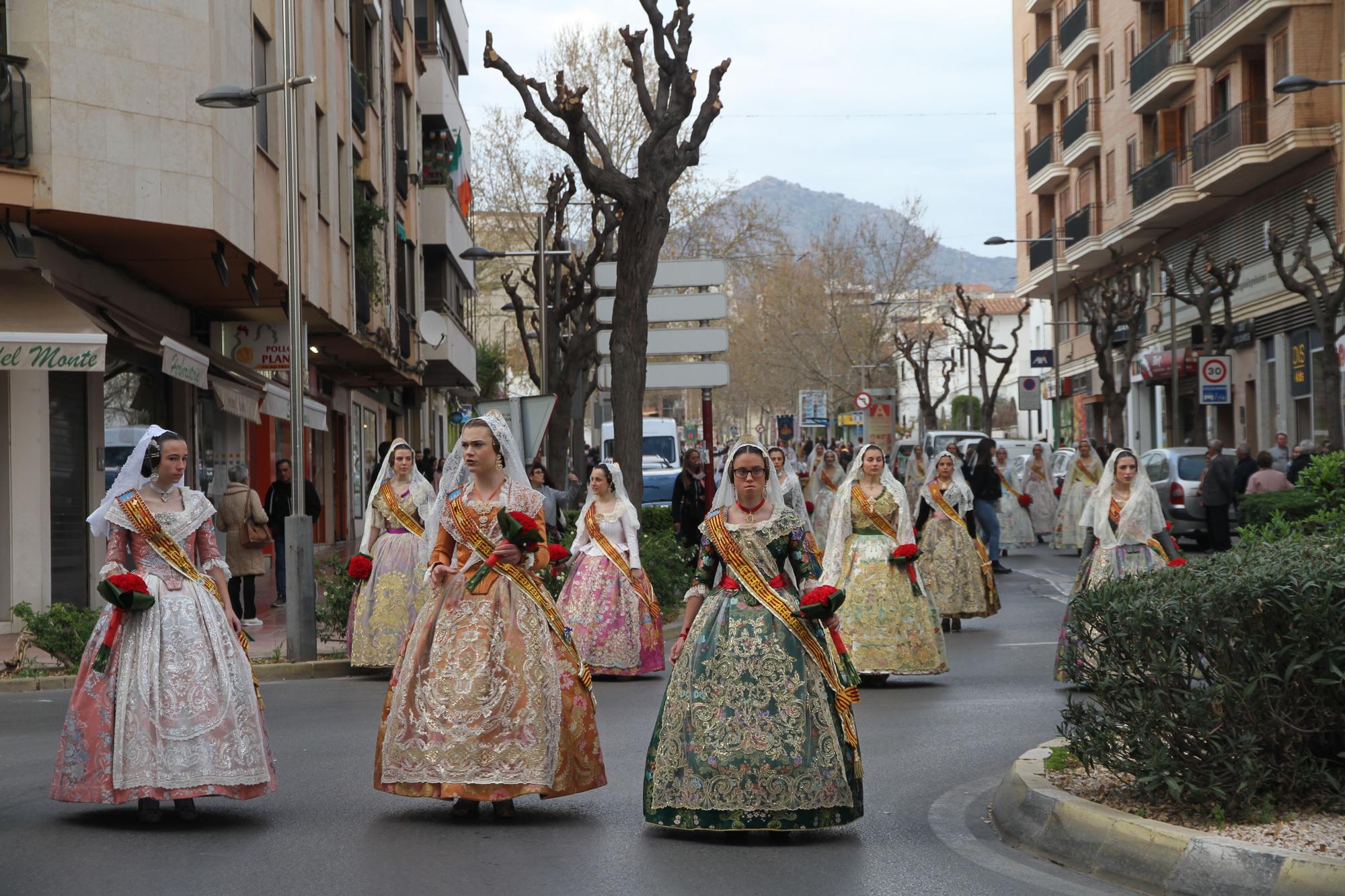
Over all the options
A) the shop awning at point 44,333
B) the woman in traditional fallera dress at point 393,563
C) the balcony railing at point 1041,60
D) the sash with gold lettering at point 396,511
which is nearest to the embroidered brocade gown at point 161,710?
the woman in traditional fallera dress at point 393,563

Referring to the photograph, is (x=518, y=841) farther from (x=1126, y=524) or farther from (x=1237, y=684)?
(x=1126, y=524)

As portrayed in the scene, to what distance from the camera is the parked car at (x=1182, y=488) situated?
2641 cm

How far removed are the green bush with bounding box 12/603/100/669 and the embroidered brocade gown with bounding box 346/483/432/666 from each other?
2.17 meters

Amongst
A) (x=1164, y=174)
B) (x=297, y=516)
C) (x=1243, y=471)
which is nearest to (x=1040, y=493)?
(x=1243, y=471)

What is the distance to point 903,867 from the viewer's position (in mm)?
6711

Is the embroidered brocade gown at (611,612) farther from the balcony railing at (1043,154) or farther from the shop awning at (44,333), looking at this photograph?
the balcony railing at (1043,154)

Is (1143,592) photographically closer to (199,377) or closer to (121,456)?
(199,377)

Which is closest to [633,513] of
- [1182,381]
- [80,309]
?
[80,309]

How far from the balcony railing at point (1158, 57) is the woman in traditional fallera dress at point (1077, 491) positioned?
17339 millimetres

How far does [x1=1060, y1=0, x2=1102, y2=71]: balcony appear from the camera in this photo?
50688 millimetres

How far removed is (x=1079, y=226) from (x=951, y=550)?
122 feet

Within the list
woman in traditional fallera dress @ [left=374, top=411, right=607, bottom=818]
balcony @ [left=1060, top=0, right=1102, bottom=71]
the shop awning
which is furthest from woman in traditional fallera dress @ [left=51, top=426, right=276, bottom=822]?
balcony @ [left=1060, top=0, right=1102, bottom=71]

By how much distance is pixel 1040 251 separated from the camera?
2264 inches

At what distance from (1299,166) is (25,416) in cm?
2714
